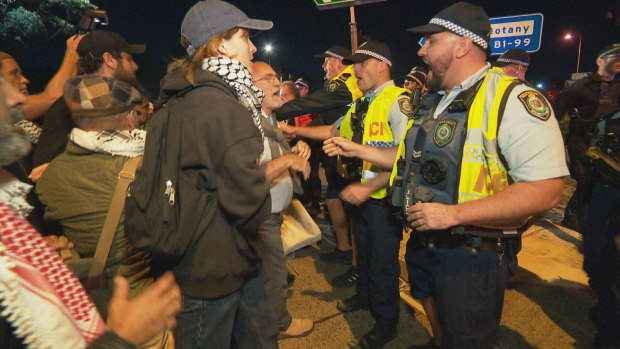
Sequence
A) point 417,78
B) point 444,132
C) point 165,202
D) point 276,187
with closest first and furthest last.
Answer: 1. point 165,202
2. point 444,132
3. point 276,187
4. point 417,78

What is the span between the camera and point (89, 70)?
3219 millimetres

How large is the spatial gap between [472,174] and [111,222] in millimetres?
1870

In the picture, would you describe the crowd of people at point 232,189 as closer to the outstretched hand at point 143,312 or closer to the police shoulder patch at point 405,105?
the outstretched hand at point 143,312

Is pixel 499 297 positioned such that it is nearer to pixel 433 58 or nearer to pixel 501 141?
pixel 501 141

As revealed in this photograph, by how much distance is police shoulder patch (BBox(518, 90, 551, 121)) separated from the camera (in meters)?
1.84

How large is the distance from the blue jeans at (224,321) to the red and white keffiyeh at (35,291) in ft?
3.10

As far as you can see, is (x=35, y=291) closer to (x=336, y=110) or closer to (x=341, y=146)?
(x=341, y=146)

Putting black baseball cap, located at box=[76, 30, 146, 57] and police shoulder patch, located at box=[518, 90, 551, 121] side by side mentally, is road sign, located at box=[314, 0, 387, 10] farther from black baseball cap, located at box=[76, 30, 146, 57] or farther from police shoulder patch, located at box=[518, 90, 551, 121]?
police shoulder patch, located at box=[518, 90, 551, 121]

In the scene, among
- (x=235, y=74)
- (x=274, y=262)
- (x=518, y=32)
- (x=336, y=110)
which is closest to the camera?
(x=235, y=74)

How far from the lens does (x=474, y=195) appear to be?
1.99 m

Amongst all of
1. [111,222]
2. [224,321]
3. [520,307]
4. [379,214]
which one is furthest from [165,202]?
[520,307]

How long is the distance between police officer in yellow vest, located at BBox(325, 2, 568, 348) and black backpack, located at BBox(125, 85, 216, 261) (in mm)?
1152

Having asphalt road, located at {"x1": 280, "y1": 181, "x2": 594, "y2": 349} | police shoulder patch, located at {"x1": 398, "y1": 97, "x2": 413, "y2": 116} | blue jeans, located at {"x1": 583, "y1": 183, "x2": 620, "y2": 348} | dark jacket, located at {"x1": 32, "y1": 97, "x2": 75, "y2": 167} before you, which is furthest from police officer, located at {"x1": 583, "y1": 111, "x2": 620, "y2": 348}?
dark jacket, located at {"x1": 32, "y1": 97, "x2": 75, "y2": 167}

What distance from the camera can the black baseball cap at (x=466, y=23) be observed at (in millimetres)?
2168
